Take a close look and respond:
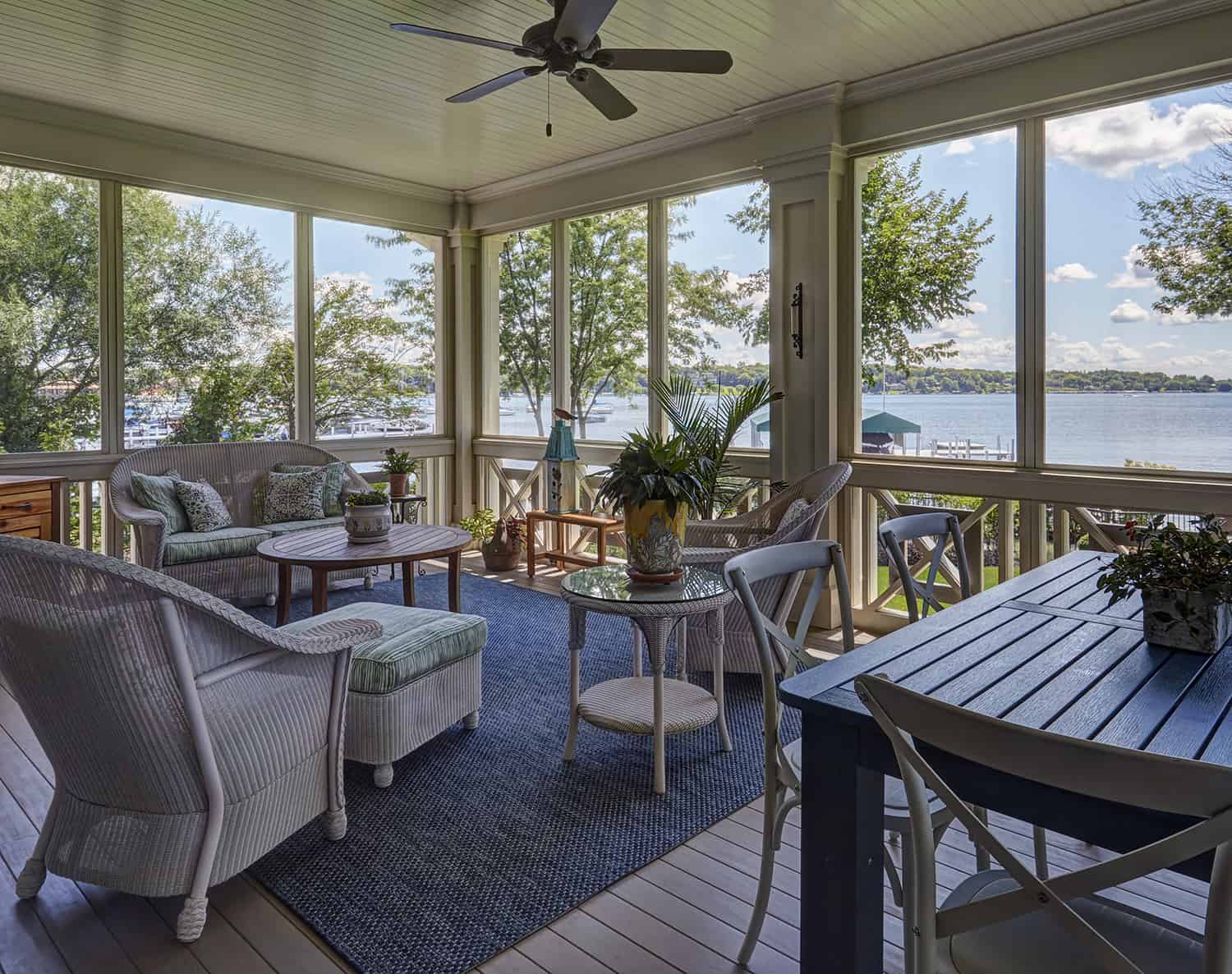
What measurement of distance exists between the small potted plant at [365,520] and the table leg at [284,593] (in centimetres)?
42

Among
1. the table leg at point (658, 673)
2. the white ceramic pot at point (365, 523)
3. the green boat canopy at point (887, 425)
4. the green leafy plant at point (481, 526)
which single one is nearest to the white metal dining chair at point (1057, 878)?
the table leg at point (658, 673)

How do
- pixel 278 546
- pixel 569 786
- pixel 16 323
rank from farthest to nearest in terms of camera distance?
pixel 16 323 → pixel 278 546 → pixel 569 786

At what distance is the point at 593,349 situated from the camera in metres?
6.27

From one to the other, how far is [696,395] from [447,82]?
239cm

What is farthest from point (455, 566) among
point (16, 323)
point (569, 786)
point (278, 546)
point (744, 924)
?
point (16, 323)

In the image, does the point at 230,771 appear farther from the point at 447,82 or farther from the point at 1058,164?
the point at 1058,164

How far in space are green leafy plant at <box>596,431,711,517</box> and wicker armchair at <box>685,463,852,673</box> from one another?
45 cm

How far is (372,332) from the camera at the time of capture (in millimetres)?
6719

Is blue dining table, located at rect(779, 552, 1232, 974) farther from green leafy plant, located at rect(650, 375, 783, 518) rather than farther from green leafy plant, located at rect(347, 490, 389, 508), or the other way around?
green leafy plant, located at rect(347, 490, 389, 508)

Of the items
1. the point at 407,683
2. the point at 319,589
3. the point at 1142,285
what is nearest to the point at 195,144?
the point at 319,589

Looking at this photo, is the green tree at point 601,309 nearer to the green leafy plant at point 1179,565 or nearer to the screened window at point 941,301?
the screened window at point 941,301

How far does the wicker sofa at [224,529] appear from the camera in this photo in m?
4.81

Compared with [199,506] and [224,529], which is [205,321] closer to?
[199,506]

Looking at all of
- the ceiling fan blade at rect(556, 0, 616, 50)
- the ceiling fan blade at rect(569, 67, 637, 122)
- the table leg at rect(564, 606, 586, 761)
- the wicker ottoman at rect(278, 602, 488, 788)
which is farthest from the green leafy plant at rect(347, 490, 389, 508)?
the ceiling fan blade at rect(556, 0, 616, 50)
